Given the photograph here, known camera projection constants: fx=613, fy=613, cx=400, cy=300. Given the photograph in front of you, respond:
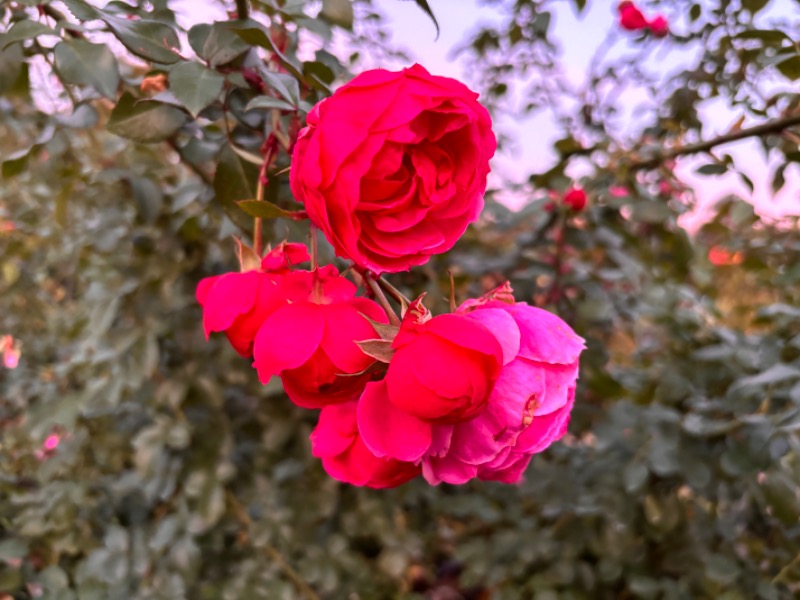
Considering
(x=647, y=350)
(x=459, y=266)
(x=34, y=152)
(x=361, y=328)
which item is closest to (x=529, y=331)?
(x=361, y=328)

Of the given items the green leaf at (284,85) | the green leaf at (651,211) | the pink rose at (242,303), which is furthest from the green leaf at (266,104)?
the green leaf at (651,211)

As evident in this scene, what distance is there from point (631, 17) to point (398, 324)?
1.13 meters

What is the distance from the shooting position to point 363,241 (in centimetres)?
33

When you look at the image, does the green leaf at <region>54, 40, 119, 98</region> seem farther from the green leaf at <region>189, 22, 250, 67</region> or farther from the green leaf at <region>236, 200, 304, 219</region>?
the green leaf at <region>236, 200, 304, 219</region>

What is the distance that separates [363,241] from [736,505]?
109cm

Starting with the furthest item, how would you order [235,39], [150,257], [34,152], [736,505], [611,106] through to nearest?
[611,106]
[736,505]
[150,257]
[34,152]
[235,39]

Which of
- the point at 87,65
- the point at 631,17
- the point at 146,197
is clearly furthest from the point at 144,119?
the point at 631,17

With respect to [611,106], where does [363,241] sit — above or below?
above

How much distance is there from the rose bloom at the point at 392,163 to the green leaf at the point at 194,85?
107mm

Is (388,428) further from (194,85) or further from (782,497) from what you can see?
(782,497)

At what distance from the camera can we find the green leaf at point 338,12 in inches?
19.4

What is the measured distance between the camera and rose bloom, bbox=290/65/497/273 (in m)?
0.32

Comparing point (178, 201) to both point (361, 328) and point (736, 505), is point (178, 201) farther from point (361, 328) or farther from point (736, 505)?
point (736, 505)

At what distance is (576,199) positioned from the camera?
0.92m
